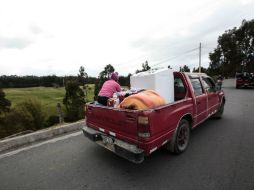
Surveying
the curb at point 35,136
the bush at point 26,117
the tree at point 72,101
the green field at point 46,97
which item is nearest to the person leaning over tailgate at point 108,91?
the curb at point 35,136

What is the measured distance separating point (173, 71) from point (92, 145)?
2787mm

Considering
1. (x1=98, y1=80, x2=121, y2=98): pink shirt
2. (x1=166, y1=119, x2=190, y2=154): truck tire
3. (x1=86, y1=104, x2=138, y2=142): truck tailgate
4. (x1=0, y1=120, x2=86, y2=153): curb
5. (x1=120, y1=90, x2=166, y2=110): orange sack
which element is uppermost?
(x1=98, y1=80, x2=121, y2=98): pink shirt

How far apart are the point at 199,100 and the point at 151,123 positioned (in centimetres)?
229

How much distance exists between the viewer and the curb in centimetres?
459

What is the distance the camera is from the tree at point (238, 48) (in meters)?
30.1

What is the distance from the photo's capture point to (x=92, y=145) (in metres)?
4.64

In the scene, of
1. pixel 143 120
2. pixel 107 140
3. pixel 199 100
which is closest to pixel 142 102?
pixel 143 120

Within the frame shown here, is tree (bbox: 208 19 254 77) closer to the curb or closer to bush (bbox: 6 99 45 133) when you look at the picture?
the curb

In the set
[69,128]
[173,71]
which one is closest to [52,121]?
[69,128]

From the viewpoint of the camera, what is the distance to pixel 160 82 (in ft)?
14.9

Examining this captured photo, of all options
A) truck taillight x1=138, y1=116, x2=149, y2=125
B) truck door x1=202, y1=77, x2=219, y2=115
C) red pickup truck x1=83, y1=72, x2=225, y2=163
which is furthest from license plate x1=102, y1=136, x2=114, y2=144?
truck door x1=202, y1=77, x2=219, y2=115

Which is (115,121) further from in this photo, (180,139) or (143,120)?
(180,139)

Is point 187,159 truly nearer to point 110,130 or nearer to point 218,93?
point 110,130

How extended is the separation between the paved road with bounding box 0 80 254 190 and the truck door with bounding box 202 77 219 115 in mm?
1072
